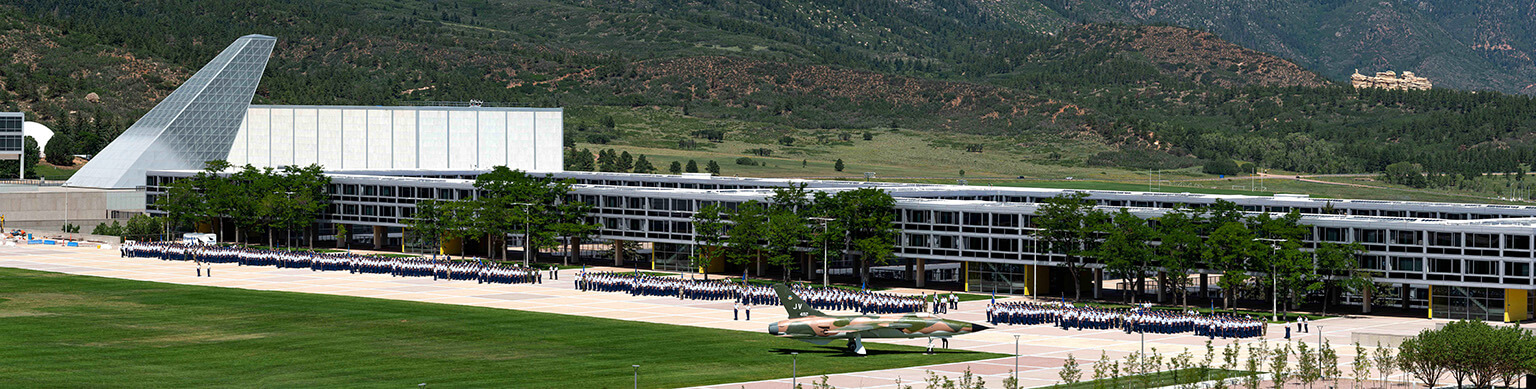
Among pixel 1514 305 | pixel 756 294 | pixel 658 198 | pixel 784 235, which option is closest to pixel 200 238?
pixel 658 198

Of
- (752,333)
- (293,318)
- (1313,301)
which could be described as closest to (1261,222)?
(1313,301)

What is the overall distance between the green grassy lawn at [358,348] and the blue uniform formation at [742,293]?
12.5 metres

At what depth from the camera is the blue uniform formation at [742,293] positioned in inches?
3824

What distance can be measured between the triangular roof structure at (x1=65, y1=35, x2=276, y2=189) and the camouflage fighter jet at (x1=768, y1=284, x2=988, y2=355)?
109086mm

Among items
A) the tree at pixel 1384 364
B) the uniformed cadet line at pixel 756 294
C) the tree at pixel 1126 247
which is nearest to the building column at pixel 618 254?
the uniformed cadet line at pixel 756 294

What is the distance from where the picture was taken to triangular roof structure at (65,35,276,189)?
17000 cm

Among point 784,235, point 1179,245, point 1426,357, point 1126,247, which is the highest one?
point 784,235

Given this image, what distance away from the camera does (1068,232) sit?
349ft

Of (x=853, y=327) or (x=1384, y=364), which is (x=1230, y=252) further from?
(x=1384, y=364)

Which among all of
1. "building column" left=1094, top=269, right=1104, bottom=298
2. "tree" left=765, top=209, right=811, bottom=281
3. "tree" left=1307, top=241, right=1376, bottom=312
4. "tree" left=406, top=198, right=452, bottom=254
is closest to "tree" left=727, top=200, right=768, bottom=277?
"tree" left=765, top=209, right=811, bottom=281

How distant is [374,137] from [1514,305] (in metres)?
120

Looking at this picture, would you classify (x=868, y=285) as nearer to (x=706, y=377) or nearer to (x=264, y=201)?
(x=706, y=377)

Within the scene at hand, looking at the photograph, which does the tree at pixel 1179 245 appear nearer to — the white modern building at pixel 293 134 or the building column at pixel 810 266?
the building column at pixel 810 266

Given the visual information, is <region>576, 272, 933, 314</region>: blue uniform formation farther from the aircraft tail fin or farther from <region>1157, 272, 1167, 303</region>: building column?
the aircraft tail fin
